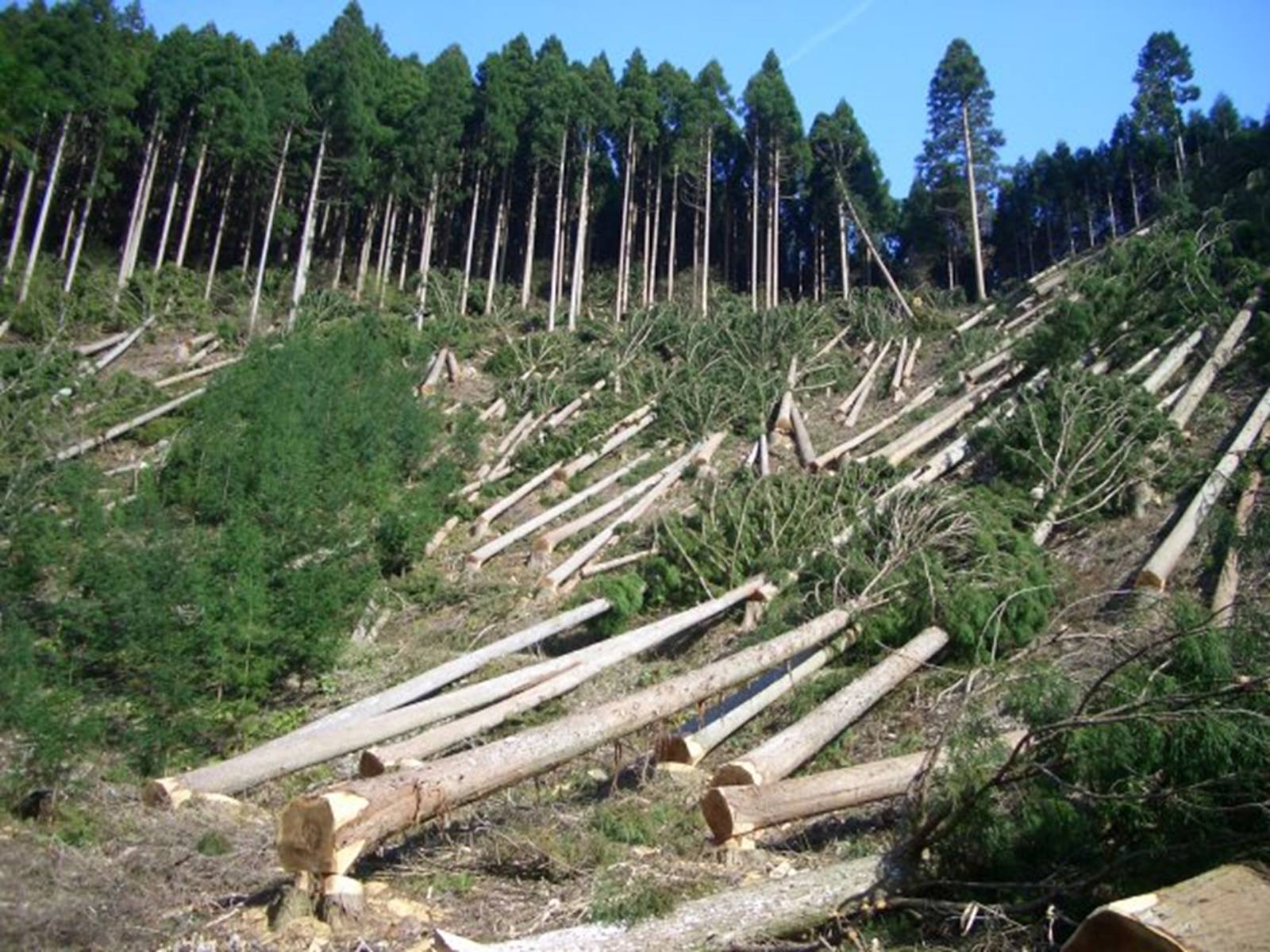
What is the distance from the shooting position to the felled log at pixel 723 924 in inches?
163

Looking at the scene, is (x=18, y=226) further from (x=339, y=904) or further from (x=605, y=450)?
(x=339, y=904)

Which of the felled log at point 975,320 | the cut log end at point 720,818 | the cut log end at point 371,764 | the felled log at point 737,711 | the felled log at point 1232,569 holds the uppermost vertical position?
the felled log at point 975,320

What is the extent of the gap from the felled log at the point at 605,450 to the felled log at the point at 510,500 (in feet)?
0.58

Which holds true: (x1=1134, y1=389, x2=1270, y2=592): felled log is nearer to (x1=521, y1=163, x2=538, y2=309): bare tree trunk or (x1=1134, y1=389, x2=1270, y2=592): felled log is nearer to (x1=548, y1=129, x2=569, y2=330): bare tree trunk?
(x1=548, y1=129, x2=569, y2=330): bare tree trunk

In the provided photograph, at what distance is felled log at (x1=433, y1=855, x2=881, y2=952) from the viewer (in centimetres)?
414

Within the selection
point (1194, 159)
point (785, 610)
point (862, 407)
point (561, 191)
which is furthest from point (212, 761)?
point (1194, 159)

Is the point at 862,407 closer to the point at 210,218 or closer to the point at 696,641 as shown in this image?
the point at 696,641

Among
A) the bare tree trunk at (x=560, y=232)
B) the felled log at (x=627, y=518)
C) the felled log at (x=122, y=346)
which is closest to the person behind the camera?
the felled log at (x=627, y=518)

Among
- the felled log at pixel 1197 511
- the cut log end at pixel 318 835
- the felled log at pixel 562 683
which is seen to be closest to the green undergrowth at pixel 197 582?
the felled log at pixel 562 683

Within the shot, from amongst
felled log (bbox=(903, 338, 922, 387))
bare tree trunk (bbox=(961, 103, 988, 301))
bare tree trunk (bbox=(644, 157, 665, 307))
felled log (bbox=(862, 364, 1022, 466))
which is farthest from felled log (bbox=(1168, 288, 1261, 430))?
bare tree trunk (bbox=(644, 157, 665, 307))

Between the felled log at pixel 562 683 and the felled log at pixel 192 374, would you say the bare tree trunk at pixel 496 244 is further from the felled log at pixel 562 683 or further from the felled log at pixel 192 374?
the felled log at pixel 562 683

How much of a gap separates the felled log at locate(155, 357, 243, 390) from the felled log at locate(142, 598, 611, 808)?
39.1 feet

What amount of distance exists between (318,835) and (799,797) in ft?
8.36

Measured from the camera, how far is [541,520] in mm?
13945
